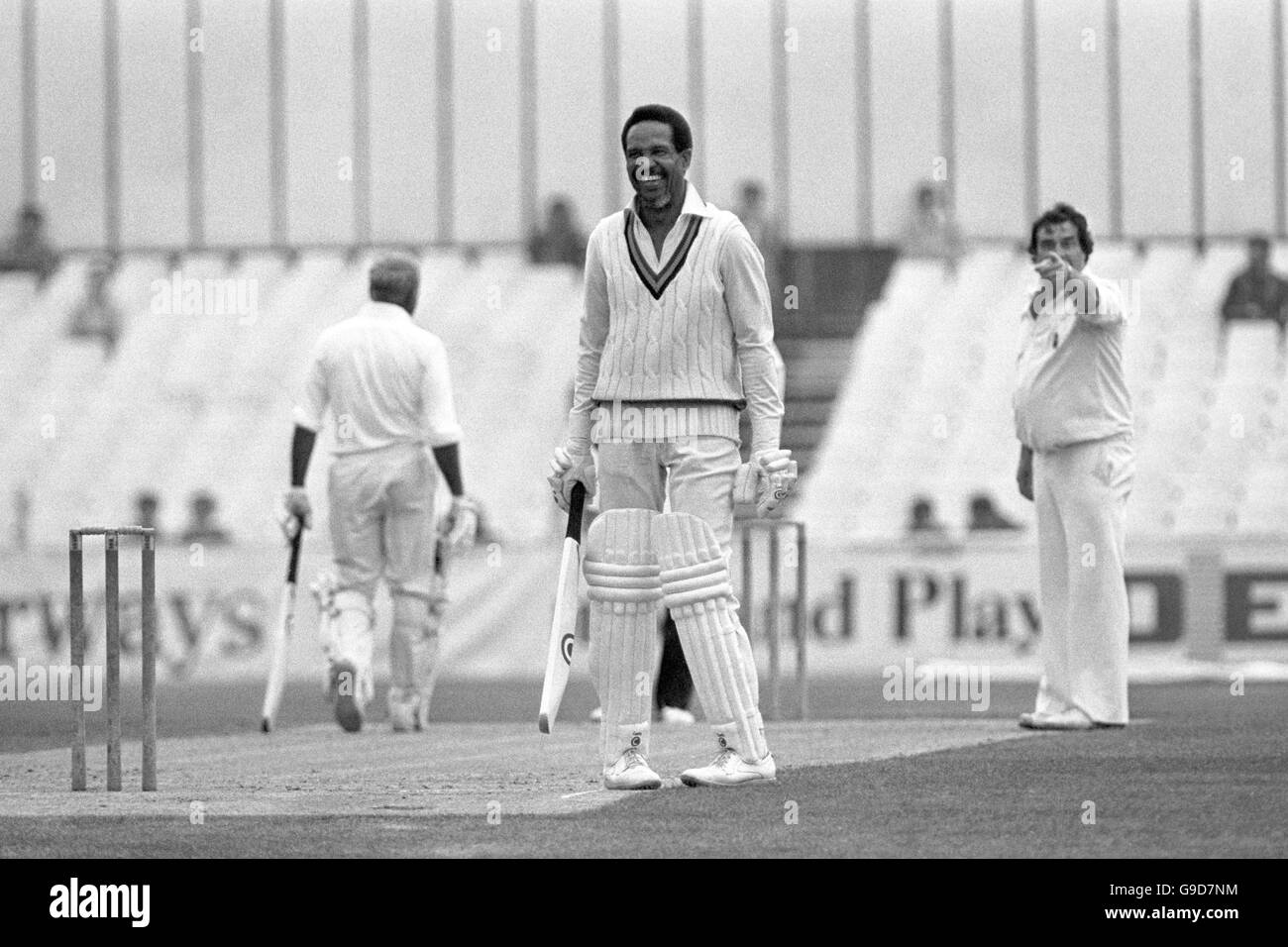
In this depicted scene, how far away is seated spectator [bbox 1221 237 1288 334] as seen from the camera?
87.1 ft

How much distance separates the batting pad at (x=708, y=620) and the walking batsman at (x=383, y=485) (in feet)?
14.3

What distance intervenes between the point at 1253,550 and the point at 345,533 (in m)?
9.24

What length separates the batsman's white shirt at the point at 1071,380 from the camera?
37.0 feet

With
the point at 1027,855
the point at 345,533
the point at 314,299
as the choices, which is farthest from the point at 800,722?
the point at 314,299

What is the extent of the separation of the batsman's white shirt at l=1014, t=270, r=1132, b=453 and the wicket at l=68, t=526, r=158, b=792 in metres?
4.21

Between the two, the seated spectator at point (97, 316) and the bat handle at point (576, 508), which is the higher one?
the seated spectator at point (97, 316)

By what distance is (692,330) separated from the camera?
8.26 meters

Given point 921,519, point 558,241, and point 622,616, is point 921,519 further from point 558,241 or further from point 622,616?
point 622,616

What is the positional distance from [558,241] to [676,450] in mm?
22198

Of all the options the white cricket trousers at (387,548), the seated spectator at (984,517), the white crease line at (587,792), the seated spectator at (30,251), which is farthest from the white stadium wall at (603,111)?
the white crease line at (587,792)
